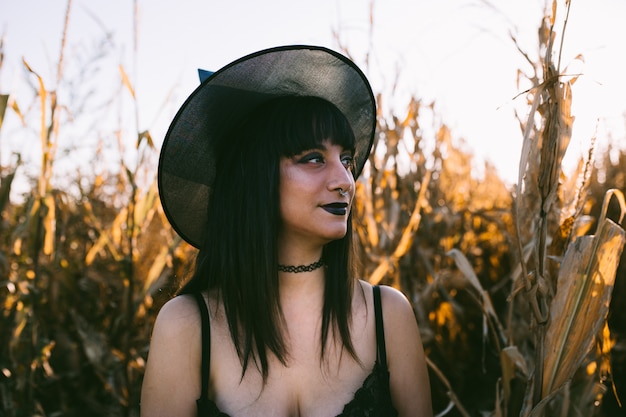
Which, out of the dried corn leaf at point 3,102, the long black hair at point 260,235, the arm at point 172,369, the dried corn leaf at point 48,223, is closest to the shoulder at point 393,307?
the long black hair at point 260,235

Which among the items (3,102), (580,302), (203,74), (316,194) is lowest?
(580,302)

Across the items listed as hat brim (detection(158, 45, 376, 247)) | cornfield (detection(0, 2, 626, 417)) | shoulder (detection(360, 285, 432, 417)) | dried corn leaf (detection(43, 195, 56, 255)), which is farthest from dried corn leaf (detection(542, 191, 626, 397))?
dried corn leaf (detection(43, 195, 56, 255))

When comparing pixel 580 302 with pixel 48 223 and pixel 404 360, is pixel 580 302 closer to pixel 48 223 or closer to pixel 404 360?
pixel 404 360

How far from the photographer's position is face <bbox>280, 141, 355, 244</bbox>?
1.47 meters

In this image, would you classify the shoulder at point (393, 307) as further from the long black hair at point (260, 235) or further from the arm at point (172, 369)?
the arm at point (172, 369)

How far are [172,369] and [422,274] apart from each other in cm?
169

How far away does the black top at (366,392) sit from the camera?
1.43 metres

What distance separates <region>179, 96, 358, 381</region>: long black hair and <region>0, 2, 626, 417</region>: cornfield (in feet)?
1.01

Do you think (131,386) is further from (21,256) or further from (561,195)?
(561,195)

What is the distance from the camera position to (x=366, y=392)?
4.86ft

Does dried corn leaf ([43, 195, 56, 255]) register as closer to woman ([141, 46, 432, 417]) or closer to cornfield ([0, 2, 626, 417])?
cornfield ([0, 2, 626, 417])

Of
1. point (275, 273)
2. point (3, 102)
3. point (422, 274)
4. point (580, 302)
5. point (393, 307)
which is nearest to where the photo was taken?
point (580, 302)

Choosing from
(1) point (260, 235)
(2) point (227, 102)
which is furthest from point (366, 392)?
(2) point (227, 102)

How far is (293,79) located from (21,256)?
1.37m
